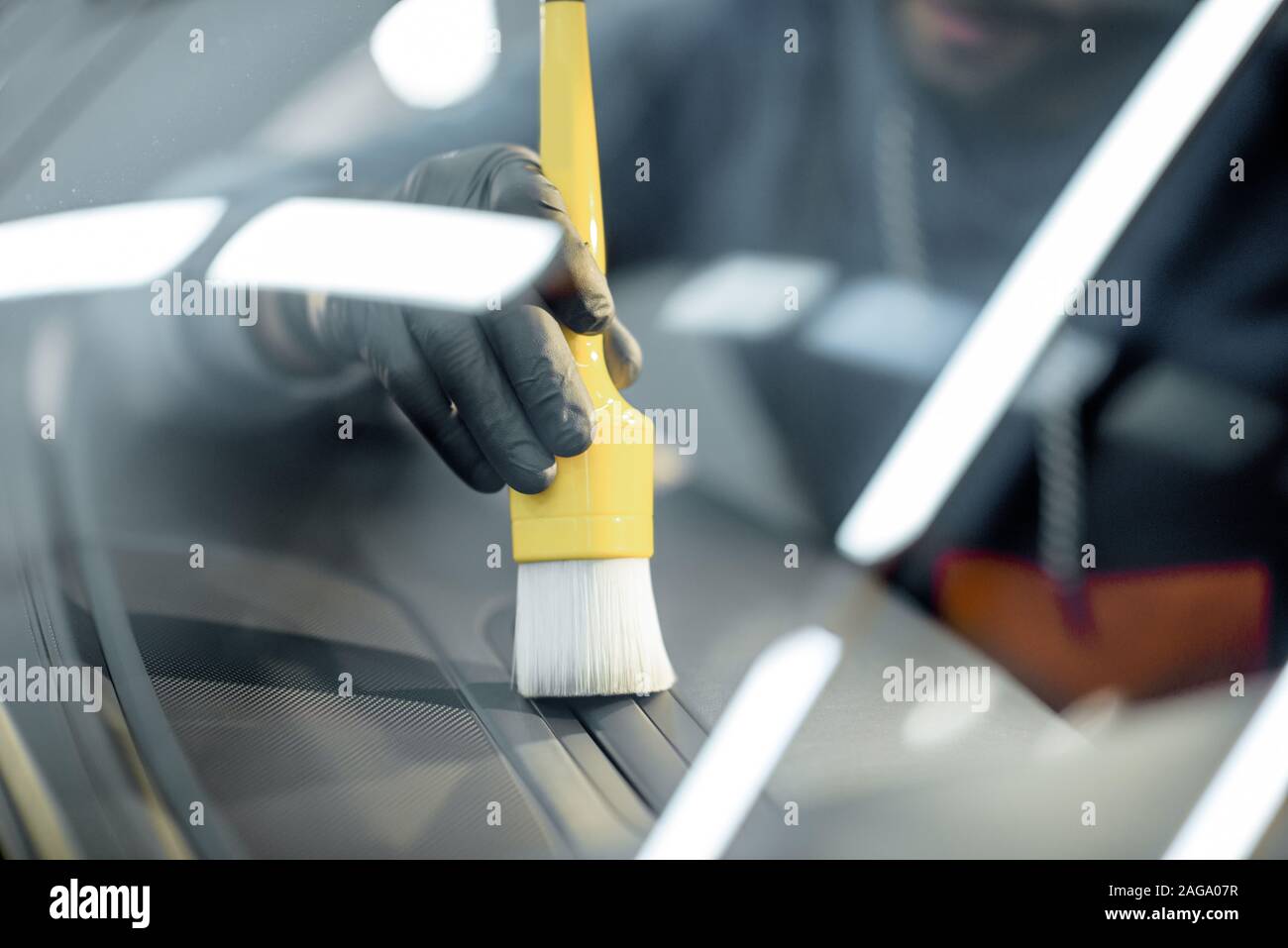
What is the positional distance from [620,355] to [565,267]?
85mm

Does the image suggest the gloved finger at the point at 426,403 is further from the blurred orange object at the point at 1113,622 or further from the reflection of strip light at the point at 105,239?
the blurred orange object at the point at 1113,622

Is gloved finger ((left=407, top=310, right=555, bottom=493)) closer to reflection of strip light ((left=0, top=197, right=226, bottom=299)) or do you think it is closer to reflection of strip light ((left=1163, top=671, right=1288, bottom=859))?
reflection of strip light ((left=0, top=197, right=226, bottom=299))

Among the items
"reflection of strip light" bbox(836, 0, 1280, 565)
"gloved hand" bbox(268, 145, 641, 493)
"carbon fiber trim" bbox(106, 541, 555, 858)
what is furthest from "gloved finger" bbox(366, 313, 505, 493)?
"reflection of strip light" bbox(836, 0, 1280, 565)

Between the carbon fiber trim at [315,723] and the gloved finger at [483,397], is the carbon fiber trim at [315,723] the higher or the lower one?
the lower one

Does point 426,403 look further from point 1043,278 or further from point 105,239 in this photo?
point 1043,278

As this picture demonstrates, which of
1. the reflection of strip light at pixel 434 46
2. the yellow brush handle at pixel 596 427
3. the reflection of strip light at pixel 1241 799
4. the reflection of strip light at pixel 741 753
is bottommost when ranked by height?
the reflection of strip light at pixel 1241 799

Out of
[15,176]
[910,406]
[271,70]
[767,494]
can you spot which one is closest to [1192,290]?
[910,406]

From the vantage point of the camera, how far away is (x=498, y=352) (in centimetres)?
53

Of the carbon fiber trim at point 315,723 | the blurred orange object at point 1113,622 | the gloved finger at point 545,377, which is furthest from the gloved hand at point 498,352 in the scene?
the blurred orange object at point 1113,622

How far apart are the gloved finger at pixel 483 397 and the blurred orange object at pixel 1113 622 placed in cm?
28

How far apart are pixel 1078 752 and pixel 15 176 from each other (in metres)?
0.65

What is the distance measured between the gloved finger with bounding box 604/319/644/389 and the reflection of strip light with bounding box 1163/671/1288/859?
0.37 metres

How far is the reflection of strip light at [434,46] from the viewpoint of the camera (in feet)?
1.94

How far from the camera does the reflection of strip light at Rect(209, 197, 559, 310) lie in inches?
20.4
